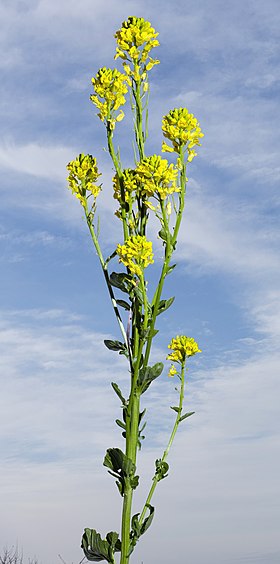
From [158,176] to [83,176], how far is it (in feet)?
1.86

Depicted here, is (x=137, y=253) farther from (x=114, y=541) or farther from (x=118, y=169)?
(x=114, y=541)

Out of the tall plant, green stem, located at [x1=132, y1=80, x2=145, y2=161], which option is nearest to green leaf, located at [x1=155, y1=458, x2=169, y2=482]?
the tall plant

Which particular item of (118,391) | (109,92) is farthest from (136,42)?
(118,391)

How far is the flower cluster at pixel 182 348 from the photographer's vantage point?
3922 mm

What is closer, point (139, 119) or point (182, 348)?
point (139, 119)

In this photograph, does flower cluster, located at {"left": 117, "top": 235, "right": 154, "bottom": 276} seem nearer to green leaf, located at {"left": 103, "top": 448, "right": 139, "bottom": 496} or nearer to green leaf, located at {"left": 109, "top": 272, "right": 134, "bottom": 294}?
green leaf, located at {"left": 109, "top": 272, "right": 134, "bottom": 294}

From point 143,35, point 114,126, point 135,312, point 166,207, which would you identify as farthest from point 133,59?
point 135,312

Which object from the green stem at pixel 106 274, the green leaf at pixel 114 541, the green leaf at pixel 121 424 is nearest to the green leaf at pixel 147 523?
the green leaf at pixel 114 541

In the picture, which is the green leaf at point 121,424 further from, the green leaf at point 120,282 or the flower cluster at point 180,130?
the flower cluster at point 180,130

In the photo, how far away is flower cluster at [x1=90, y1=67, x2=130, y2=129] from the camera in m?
3.59

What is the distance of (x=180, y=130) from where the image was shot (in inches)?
134

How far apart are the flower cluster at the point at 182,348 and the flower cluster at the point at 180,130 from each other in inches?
44.2

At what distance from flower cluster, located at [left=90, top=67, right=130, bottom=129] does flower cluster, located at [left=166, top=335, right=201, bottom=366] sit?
1321mm

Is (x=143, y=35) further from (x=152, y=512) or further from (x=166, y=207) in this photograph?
(x=152, y=512)
